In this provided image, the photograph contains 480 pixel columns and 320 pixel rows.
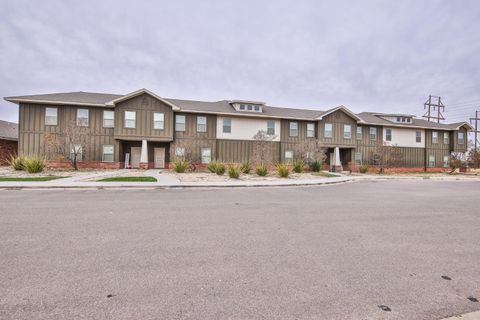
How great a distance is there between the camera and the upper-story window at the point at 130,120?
24359 mm

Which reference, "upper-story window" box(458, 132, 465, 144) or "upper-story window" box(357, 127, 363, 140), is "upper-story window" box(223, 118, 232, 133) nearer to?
"upper-story window" box(357, 127, 363, 140)

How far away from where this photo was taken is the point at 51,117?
78.1ft

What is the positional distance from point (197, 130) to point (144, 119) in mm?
5139

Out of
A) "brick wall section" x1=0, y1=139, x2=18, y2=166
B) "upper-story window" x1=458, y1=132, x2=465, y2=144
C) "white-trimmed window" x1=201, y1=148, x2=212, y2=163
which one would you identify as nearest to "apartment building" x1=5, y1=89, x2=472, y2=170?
"white-trimmed window" x1=201, y1=148, x2=212, y2=163

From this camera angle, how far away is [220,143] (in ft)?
89.1

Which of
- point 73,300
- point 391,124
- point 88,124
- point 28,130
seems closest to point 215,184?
point 73,300

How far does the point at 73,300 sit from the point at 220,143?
24606mm

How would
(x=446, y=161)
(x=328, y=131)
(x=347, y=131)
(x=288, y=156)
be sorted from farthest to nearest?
(x=446, y=161), (x=347, y=131), (x=328, y=131), (x=288, y=156)

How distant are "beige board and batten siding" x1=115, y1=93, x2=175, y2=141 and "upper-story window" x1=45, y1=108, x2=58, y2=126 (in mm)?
5488

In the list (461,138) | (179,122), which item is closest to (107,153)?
(179,122)

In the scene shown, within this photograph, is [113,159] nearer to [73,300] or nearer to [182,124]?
[182,124]

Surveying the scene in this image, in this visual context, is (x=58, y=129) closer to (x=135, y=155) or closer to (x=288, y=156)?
(x=135, y=155)

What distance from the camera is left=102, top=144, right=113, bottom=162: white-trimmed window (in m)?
24.5

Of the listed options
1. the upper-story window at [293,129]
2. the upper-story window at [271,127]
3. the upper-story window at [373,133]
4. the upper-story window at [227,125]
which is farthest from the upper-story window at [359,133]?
the upper-story window at [227,125]
